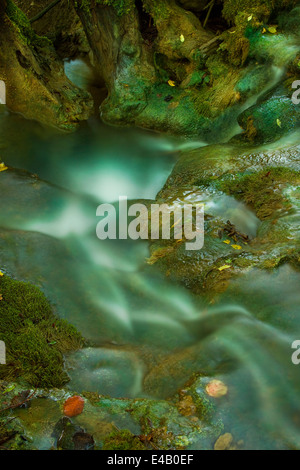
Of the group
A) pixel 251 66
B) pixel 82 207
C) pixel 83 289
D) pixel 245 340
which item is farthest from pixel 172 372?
pixel 251 66

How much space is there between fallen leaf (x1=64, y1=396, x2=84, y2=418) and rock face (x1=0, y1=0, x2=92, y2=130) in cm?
555

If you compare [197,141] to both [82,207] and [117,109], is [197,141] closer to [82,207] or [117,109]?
[117,109]

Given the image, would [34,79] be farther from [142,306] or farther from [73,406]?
[73,406]

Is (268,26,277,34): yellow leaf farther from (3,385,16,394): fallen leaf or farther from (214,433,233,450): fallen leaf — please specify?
(3,385,16,394): fallen leaf

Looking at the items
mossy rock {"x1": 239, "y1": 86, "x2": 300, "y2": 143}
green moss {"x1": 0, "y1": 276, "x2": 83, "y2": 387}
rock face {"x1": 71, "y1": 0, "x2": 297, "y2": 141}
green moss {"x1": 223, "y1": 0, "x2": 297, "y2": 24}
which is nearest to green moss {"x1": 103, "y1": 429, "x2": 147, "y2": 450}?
green moss {"x1": 0, "y1": 276, "x2": 83, "y2": 387}

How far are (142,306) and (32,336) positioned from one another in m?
1.20

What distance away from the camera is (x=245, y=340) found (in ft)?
11.5

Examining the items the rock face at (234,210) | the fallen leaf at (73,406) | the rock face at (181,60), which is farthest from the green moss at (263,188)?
the fallen leaf at (73,406)

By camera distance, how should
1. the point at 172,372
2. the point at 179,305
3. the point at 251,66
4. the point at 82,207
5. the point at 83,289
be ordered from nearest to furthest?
the point at 172,372 < the point at 179,305 < the point at 83,289 < the point at 82,207 < the point at 251,66

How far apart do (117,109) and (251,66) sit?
8.30 feet

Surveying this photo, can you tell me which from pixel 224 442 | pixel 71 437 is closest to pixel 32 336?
pixel 71 437

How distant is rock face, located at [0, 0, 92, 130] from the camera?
7059mm

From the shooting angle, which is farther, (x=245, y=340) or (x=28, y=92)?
(x=28, y=92)

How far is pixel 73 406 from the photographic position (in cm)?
308
